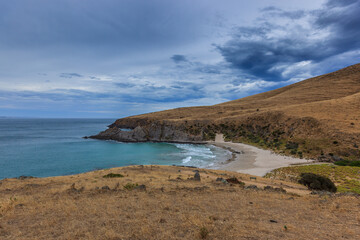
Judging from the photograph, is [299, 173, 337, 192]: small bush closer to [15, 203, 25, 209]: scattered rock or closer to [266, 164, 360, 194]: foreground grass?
[266, 164, 360, 194]: foreground grass

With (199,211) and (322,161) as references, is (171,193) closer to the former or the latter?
(199,211)

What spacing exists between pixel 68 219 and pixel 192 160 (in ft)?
143

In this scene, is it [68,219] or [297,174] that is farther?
[297,174]

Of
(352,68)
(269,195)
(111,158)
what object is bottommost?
(111,158)

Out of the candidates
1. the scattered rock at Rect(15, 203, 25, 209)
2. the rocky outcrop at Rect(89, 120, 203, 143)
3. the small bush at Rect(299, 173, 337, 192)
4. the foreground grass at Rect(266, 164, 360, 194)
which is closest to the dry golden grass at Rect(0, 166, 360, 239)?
the scattered rock at Rect(15, 203, 25, 209)

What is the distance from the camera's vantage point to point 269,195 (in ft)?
46.6

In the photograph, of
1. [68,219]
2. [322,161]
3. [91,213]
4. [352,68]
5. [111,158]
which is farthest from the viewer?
[352,68]

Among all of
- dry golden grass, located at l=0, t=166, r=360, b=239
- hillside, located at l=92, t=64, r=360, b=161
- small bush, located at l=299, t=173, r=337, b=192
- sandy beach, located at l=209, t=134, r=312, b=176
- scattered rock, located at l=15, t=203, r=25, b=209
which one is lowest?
sandy beach, located at l=209, t=134, r=312, b=176

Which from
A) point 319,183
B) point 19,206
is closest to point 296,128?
point 319,183

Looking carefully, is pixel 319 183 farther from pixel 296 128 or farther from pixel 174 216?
pixel 296 128

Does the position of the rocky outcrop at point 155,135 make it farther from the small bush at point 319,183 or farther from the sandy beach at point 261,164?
the small bush at point 319,183

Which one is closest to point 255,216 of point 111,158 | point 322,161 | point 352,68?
point 322,161

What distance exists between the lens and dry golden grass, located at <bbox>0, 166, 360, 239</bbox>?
7.67m

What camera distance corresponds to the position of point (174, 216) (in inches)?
378
